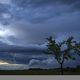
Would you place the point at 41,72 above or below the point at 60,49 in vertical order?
below

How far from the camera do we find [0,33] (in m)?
3.13

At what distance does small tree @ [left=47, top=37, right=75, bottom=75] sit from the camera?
311cm

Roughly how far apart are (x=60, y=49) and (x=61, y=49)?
13mm

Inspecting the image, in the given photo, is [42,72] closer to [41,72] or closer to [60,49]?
[41,72]

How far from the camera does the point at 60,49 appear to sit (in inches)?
123

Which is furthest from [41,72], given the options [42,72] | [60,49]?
[60,49]

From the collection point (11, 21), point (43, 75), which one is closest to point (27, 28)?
point (11, 21)

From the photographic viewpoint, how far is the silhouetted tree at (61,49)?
311 cm

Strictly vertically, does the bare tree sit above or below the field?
above

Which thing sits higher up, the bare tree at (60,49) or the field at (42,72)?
the bare tree at (60,49)

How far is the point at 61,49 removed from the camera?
10.3 feet

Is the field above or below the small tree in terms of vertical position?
below

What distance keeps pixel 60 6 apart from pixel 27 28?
0.52 m

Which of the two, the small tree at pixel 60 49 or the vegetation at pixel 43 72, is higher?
the small tree at pixel 60 49
